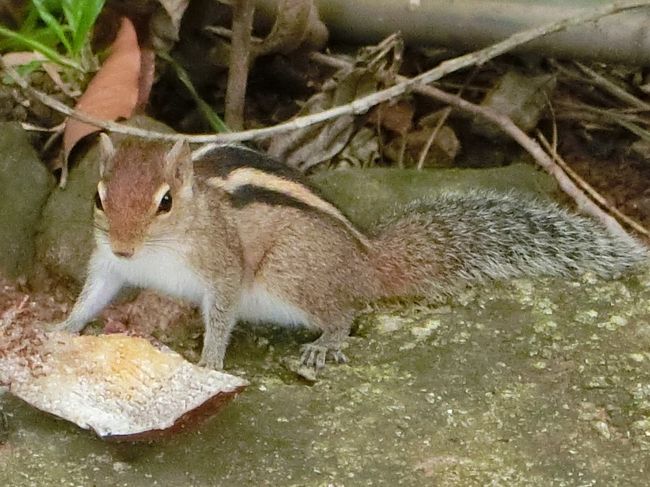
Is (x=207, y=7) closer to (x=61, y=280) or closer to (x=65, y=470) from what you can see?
(x=61, y=280)

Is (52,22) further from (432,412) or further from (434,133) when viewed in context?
(432,412)

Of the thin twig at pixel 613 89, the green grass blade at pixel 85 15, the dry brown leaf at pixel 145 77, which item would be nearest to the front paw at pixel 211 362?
the dry brown leaf at pixel 145 77

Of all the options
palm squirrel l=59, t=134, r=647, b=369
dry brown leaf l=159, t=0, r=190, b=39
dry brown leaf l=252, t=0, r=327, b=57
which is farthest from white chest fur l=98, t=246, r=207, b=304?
dry brown leaf l=252, t=0, r=327, b=57

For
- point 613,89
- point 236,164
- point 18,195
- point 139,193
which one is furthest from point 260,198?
point 613,89

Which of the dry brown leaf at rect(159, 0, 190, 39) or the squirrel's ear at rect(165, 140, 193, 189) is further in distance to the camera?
the dry brown leaf at rect(159, 0, 190, 39)

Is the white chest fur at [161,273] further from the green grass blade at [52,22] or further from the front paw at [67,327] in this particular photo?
the green grass blade at [52,22]

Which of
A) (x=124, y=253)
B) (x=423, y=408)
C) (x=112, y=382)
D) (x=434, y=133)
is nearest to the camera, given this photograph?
(x=112, y=382)

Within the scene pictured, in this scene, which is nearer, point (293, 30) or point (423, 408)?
point (423, 408)

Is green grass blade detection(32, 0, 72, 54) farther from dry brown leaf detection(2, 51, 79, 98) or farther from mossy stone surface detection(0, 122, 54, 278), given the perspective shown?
mossy stone surface detection(0, 122, 54, 278)
